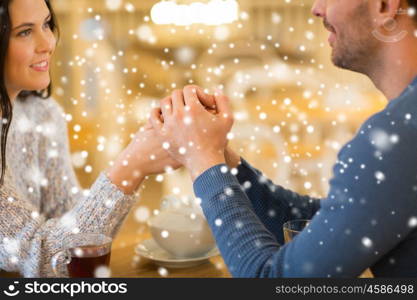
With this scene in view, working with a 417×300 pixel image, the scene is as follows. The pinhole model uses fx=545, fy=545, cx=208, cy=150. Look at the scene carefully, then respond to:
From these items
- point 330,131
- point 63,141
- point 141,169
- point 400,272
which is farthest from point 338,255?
point 330,131

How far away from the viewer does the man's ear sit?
857mm

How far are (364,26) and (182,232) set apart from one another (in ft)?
1.66

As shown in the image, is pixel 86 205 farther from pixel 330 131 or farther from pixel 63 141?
pixel 330 131

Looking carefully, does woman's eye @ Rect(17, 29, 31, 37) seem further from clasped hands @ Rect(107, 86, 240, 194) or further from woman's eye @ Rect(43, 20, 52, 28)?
clasped hands @ Rect(107, 86, 240, 194)

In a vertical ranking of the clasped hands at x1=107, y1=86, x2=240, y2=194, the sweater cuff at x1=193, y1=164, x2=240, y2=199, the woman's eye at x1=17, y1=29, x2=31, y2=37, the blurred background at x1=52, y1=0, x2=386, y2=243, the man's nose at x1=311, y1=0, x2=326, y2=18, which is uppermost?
the man's nose at x1=311, y1=0, x2=326, y2=18

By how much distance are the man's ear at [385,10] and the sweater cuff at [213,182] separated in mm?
346

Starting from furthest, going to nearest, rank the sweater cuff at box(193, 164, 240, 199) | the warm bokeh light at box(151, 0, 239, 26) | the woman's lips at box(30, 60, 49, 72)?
1. the warm bokeh light at box(151, 0, 239, 26)
2. the woman's lips at box(30, 60, 49, 72)
3. the sweater cuff at box(193, 164, 240, 199)

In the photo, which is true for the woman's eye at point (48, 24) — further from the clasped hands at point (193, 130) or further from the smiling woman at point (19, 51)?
the clasped hands at point (193, 130)

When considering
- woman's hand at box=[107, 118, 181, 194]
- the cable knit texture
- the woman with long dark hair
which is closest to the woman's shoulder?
the woman with long dark hair

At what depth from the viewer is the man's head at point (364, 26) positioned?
0.86m

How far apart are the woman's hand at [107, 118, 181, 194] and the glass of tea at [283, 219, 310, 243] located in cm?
31

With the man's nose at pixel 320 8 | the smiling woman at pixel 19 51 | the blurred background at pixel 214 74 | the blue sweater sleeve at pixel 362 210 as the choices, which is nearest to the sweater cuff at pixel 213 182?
the blue sweater sleeve at pixel 362 210

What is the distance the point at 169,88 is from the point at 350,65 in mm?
2610

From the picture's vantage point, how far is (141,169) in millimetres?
1171
